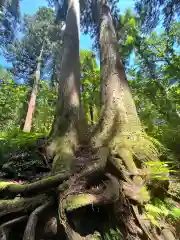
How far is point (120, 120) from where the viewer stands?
14.2 feet

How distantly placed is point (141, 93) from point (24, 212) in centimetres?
1030

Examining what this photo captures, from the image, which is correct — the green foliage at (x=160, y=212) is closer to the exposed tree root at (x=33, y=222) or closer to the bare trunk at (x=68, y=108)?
the exposed tree root at (x=33, y=222)

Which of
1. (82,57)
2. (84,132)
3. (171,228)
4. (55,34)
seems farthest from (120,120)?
(55,34)

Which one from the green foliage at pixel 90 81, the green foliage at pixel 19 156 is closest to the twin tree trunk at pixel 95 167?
the green foliage at pixel 19 156

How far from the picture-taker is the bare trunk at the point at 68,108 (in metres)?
4.16

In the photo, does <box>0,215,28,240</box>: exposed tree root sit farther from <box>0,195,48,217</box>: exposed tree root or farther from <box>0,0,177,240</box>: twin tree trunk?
<box>0,195,48,217</box>: exposed tree root

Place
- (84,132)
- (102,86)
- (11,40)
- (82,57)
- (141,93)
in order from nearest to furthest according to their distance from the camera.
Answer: (84,132) < (102,86) < (141,93) < (82,57) < (11,40)

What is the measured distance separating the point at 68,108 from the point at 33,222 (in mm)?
2649

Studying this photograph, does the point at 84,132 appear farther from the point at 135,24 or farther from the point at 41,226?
the point at 135,24

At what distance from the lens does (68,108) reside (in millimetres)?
4824

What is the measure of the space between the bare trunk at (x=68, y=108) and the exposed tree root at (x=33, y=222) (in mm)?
931

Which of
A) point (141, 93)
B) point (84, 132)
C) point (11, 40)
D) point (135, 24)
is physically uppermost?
point (11, 40)

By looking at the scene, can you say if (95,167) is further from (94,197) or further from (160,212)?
(160,212)

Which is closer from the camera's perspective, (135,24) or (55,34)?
(135,24)
